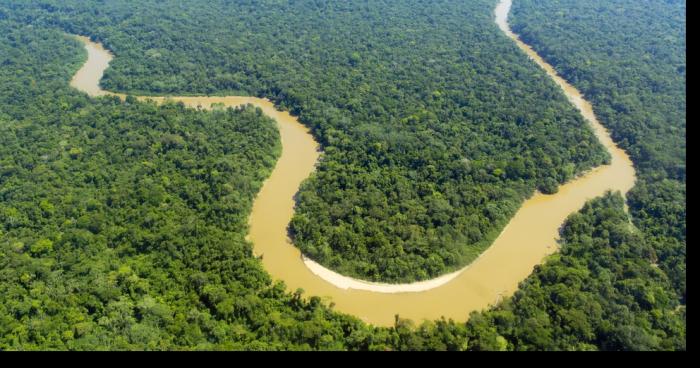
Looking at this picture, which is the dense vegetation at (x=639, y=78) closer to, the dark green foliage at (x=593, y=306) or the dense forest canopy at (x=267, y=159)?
the dense forest canopy at (x=267, y=159)

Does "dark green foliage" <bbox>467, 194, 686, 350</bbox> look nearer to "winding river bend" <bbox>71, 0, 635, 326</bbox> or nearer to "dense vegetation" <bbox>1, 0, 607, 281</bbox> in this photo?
"winding river bend" <bbox>71, 0, 635, 326</bbox>

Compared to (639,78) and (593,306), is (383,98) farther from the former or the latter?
(593,306)

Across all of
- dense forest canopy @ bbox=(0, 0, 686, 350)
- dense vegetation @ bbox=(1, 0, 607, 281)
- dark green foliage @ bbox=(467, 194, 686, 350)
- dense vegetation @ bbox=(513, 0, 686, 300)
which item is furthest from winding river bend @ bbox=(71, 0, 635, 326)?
dense vegetation @ bbox=(513, 0, 686, 300)

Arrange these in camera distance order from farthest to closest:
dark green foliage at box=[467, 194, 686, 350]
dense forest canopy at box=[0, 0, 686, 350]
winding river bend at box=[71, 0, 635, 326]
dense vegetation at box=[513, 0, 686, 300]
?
1. dense vegetation at box=[513, 0, 686, 300]
2. winding river bend at box=[71, 0, 635, 326]
3. dense forest canopy at box=[0, 0, 686, 350]
4. dark green foliage at box=[467, 194, 686, 350]

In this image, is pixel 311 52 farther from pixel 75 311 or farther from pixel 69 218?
pixel 75 311

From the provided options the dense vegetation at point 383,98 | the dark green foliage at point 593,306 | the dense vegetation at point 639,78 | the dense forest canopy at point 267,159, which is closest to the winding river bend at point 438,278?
the dense vegetation at point 383,98
